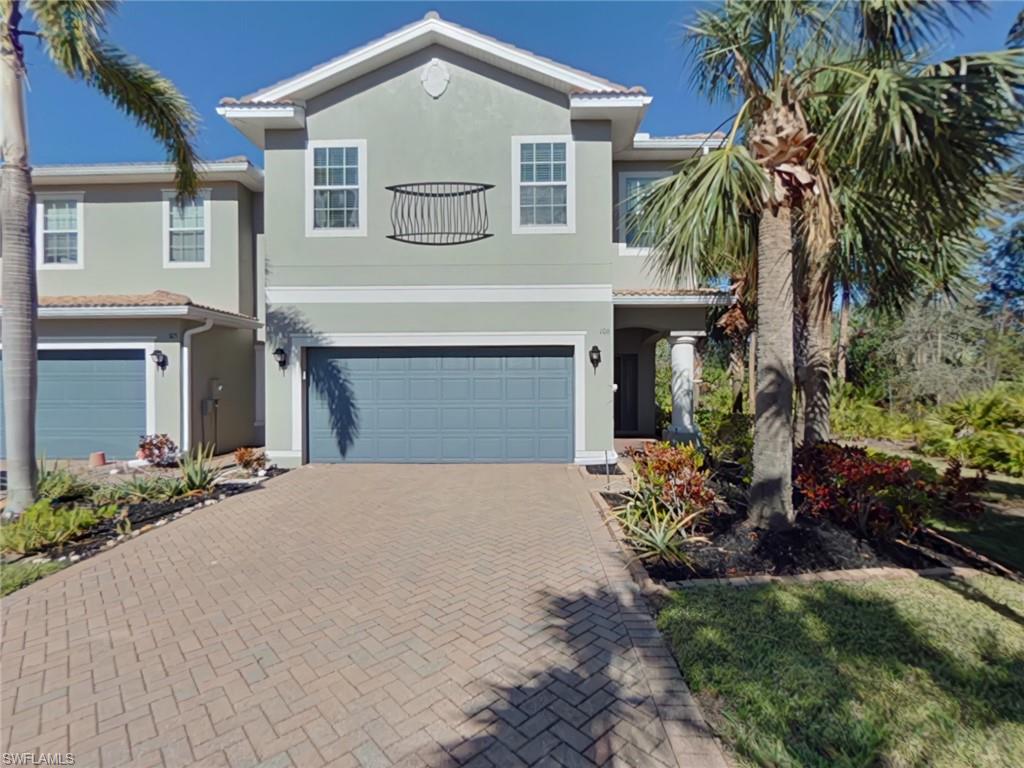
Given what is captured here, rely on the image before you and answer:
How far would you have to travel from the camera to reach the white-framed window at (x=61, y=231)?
486 inches

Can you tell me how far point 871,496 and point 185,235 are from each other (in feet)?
52.1

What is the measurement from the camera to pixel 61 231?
40.5 ft

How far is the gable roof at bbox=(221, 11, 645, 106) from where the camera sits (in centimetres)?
979

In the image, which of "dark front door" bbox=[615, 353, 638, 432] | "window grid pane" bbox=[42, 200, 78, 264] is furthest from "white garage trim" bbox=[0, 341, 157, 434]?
"dark front door" bbox=[615, 353, 638, 432]

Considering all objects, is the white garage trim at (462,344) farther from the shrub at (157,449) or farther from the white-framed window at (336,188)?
the shrub at (157,449)

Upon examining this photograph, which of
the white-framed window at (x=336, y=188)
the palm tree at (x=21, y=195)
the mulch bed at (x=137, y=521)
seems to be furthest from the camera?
the white-framed window at (x=336, y=188)

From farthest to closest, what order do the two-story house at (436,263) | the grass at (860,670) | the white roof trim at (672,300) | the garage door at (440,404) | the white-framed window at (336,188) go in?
the white roof trim at (672,300)
the garage door at (440,404)
the white-framed window at (336,188)
the two-story house at (436,263)
the grass at (860,670)

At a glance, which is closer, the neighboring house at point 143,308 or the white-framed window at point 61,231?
the neighboring house at point 143,308

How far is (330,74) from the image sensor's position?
32.3 feet

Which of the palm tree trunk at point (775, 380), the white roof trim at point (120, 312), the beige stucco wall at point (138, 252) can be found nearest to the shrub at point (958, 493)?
the palm tree trunk at point (775, 380)

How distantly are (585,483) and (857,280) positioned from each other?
5.54 meters

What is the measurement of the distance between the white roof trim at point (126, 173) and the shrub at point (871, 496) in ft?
46.4

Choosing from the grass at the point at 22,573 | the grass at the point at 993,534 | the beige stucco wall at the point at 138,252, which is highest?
the beige stucco wall at the point at 138,252

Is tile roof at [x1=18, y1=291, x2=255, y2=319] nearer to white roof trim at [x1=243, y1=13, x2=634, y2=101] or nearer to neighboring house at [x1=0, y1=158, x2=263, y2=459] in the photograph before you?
neighboring house at [x1=0, y1=158, x2=263, y2=459]
